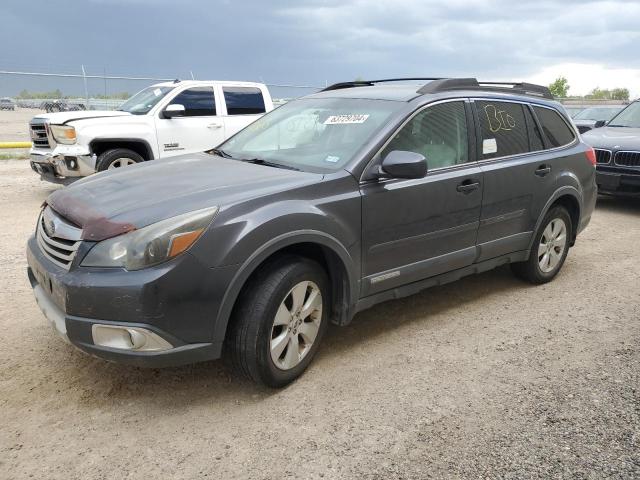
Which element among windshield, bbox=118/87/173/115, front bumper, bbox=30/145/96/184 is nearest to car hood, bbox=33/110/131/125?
A: windshield, bbox=118/87/173/115

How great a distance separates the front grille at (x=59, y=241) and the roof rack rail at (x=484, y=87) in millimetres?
2530

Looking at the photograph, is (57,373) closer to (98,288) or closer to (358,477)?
(98,288)

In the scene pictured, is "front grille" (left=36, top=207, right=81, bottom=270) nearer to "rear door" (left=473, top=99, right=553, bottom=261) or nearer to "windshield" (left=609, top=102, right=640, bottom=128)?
"rear door" (left=473, top=99, right=553, bottom=261)

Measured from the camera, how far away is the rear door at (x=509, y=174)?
14.3ft

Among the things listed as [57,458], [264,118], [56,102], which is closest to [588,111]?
[264,118]

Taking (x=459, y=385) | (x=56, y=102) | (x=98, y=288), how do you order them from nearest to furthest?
(x=98, y=288), (x=459, y=385), (x=56, y=102)

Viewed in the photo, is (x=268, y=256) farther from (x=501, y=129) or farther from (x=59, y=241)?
(x=501, y=129)

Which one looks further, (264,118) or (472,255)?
(264,118)

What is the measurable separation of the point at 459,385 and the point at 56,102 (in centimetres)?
2055

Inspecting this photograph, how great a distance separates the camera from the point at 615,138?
29.2ft

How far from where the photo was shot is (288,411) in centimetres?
307

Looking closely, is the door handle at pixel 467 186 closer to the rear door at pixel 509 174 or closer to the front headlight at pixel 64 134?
the rear door at pixel 509 174

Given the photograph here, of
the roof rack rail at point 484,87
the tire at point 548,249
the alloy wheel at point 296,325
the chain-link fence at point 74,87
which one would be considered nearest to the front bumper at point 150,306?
the alloy wheel at point 296,325

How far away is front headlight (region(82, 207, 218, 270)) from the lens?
276cm
